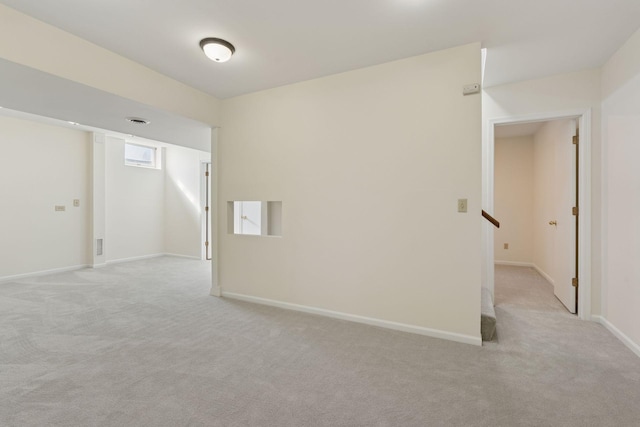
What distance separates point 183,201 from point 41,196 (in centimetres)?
238

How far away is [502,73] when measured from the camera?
2.99m

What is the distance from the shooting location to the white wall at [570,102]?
2.89 m

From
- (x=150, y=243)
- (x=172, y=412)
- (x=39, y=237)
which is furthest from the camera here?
(x=150, y=243)

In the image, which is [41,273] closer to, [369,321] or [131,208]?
[131,208]

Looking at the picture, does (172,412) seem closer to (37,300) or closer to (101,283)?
(37,300)

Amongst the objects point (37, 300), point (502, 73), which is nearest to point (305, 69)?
point (502, 73)

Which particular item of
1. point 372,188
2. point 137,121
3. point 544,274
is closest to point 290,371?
point 372,188

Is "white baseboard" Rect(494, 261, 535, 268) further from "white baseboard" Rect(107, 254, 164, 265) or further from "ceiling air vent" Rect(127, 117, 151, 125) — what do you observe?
"white baseboard" Rect(107, 254, 164, 265)

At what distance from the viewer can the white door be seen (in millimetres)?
3158

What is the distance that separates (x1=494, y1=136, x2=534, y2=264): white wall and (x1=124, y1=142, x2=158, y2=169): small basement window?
25.0ft

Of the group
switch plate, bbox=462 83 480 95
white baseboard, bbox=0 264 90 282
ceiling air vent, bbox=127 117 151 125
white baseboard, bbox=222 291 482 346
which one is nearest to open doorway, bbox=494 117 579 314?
switch plate, bbox=462 83 480 95

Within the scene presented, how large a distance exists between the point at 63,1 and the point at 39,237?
15.2 ft

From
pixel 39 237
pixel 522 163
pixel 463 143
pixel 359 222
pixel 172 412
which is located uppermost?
pixel 522 163

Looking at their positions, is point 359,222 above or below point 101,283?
above
